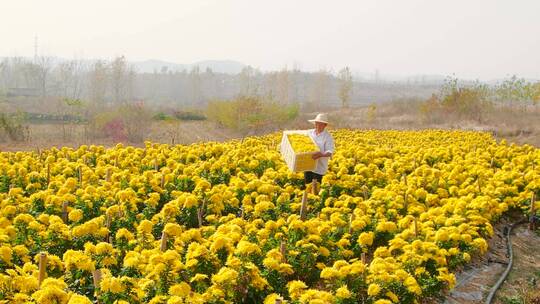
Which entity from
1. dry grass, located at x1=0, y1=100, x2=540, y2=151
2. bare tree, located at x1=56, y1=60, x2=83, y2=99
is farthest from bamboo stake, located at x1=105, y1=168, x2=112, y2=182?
bare tree, located at x1=56, y1=60, x2=83, y2=99

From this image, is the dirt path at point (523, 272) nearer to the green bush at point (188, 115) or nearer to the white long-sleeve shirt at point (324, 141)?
the white long-sleeve shirt at point (324, 141)

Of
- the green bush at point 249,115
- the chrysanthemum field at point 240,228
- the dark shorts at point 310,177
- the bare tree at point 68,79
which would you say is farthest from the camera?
the bare tree at point 68,79

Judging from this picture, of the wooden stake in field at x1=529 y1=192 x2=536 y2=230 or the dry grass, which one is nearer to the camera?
the wooden stake in field at x1=529 y1=192 x2=536 y2=230

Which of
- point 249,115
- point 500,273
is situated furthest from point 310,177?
point 249,115

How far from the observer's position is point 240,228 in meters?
6.20

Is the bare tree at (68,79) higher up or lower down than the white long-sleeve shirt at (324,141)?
higher up

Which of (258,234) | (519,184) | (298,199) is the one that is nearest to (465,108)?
(519,184)

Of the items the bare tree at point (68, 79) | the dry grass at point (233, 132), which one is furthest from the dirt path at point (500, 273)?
the bare tree at point (68, 79)

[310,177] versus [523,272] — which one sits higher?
[310,177]

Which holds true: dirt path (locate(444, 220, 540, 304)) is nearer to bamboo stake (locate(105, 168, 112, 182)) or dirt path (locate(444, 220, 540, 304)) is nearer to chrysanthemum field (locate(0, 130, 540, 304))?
chrysanthemum field (locate(0, 130, 540, 304))

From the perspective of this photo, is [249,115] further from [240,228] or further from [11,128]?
[240,228]

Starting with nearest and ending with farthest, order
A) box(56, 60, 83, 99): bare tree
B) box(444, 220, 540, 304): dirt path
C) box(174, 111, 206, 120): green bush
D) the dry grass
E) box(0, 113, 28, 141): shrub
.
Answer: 1. box(444, 220, 540, 304): dirt path
2. box(0, 113, 28, 141): shrub
3. the dry grass
4. box(174, 111, 206, 120): green bush
5. box(56, 60, 83, 99): bare tree

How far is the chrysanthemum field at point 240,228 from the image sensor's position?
4754 mm

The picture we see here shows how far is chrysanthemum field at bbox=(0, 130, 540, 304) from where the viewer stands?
15.6 feet
